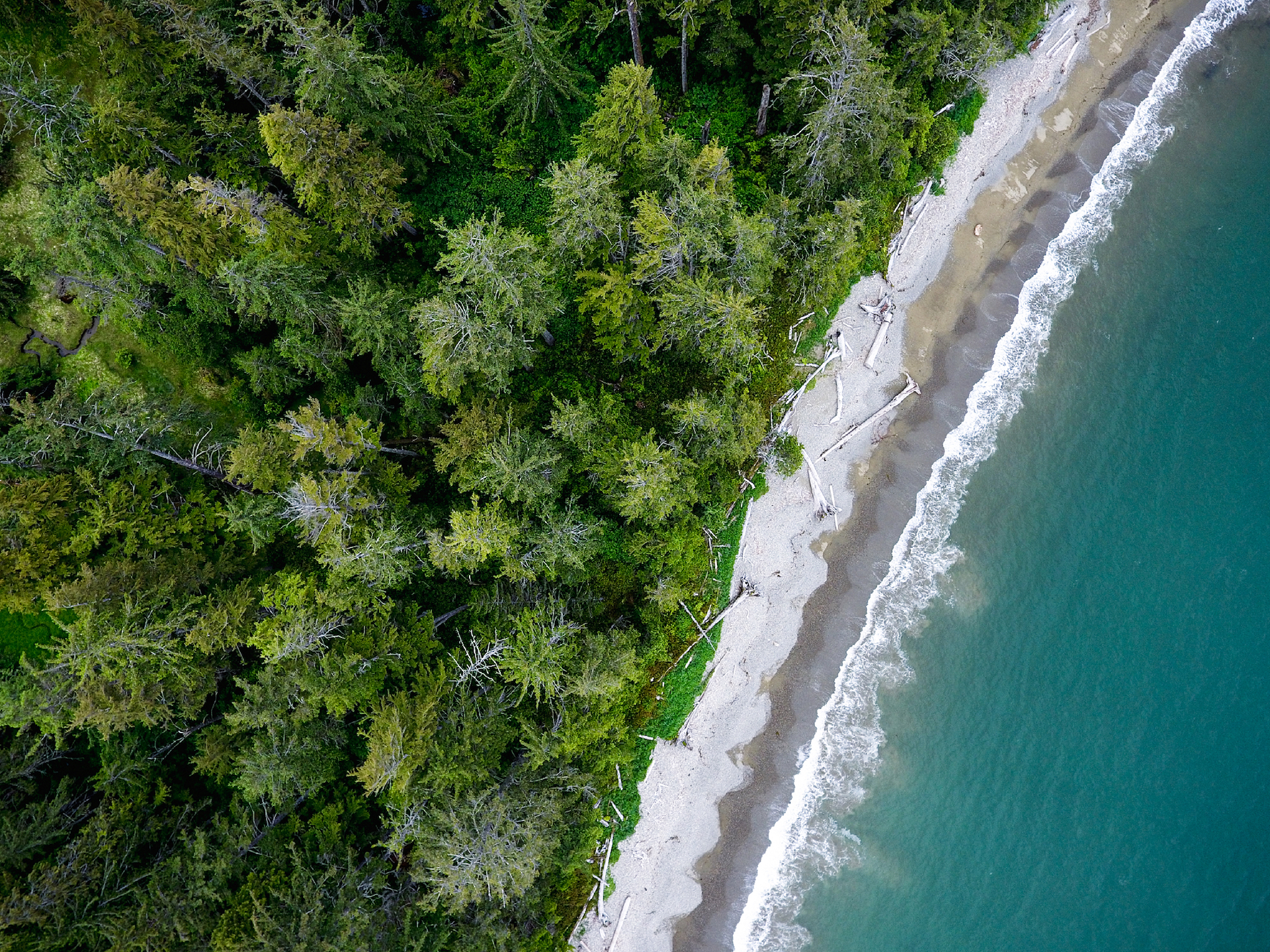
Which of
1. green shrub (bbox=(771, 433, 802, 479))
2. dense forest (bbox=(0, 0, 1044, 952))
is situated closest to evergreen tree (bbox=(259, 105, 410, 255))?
dense forest (bbox=(0, 0, 1044, 952))

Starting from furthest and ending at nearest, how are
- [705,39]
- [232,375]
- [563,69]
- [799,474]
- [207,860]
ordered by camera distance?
[799,474], [232,375], [705,39], [563,69], [207,860]

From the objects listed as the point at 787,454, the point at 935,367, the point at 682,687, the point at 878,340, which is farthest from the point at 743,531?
the point at 935,367

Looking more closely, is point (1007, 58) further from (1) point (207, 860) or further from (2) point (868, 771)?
(1) point (207, 860)

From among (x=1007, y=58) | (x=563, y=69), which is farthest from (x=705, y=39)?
(x=1007, y=58)

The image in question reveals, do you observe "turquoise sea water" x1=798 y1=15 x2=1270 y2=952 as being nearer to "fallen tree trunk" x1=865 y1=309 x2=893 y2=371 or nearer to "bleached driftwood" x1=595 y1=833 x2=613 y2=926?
"fallen tree trunk" x1=865 y1=309 x2=893 y2=371

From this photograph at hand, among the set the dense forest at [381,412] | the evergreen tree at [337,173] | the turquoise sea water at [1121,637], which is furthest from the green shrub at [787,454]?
the evergreen tree at [337,173]

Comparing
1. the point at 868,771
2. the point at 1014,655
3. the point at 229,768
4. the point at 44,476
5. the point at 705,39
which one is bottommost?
the point at 229,768

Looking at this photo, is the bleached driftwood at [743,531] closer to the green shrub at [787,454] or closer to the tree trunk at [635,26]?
the green shrub at [787,454]
